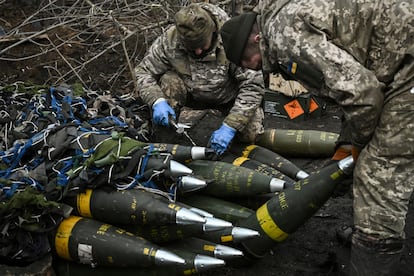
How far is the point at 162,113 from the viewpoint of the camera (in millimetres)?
4371

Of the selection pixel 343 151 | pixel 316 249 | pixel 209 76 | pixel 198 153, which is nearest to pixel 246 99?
pixel 209 76

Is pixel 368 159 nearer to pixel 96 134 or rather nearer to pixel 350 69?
pixel 350 69

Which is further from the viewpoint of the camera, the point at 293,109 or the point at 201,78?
the point at 293,109

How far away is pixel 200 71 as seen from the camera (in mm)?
4547

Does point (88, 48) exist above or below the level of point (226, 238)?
below

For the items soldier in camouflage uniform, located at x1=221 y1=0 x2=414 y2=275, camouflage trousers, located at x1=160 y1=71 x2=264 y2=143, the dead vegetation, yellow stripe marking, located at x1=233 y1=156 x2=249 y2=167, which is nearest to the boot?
soldier in camouflage uniform, located at x1=221 y1=0 x2=414 y2=275

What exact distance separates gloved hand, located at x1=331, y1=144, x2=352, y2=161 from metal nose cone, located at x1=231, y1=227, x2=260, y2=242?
666mm

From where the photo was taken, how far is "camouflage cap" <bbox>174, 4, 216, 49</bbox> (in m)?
4.08

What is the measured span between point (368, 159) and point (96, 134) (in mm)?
1694

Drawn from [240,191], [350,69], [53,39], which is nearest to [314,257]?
[240,191]

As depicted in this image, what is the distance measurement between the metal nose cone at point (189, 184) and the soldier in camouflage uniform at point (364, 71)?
851 mm

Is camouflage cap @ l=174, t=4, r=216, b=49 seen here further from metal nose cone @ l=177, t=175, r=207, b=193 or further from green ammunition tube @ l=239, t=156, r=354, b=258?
green ammunition tube @ l=239, t=156, r=354, b=258

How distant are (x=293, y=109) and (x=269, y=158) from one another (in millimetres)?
1745

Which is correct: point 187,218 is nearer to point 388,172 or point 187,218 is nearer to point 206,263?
point 206,263
